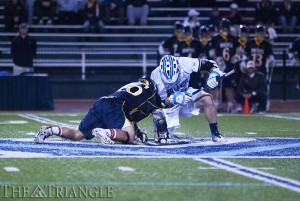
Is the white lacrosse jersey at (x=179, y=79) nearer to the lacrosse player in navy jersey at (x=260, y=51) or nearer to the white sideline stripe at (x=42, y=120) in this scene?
the white sideline stripe at (x=42, y=120)

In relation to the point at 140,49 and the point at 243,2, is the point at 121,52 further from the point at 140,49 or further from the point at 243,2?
the point at 243,2

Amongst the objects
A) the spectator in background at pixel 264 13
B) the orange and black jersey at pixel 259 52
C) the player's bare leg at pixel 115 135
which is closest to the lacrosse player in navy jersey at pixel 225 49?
the orange and black jersey at pixel 259 52

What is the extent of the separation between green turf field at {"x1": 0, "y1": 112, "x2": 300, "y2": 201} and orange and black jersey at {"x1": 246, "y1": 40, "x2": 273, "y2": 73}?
6664 millimetres

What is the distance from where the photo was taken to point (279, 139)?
42.5 feet

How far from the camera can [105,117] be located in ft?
37.9

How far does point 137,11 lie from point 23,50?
17.3 ft

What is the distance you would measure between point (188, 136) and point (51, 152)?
3032mm

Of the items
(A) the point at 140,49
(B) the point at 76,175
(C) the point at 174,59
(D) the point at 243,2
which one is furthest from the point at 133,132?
(D) the point at 243,2

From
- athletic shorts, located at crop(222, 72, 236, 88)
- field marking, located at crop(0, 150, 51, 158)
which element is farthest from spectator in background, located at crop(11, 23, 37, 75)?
field marking, located at crop(0, 150, 51, 158)

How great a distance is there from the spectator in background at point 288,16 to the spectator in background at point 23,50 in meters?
7.99

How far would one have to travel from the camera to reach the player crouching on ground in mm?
11461

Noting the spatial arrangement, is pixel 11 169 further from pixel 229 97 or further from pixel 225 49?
pixel 229 97

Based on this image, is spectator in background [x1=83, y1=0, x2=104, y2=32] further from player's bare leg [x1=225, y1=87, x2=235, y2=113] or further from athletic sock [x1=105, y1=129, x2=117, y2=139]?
athletic sock [x1=105, y1=129, x2=117, y2=139]

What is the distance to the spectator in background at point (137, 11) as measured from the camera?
25.2 meters
